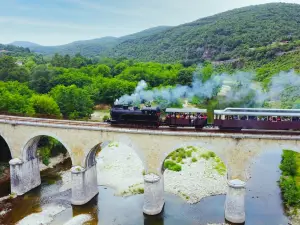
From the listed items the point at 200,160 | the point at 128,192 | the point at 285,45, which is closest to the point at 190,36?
the point at 285,45

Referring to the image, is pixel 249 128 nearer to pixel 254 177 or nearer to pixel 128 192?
pixel 254 177

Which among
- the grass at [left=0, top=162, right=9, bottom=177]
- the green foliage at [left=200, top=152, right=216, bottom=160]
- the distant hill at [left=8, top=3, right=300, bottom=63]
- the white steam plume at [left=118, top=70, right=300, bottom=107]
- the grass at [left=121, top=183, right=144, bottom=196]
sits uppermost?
the distant hill at [left=8, top=3, right=300, bottom=63]

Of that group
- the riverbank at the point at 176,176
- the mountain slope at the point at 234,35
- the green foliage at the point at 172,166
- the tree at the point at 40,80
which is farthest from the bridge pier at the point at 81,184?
the mountain slope at the point at 234,35

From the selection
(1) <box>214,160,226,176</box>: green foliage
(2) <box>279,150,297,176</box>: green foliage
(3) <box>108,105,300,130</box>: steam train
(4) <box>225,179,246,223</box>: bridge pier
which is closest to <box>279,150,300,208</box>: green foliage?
(2) <box>279,150,297,176</box>: green foliage

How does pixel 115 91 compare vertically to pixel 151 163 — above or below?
above

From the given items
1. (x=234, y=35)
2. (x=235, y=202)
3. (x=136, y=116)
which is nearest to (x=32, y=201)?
(x=136, y=116)

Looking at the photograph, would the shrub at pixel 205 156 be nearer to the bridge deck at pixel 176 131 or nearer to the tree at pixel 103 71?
the bridge deck at pixel 176 131

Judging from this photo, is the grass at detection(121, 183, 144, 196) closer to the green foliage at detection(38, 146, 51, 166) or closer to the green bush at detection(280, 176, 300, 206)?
the green foliage at detection(38, 146, 51, 166)
